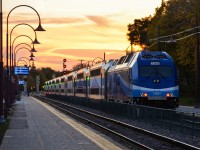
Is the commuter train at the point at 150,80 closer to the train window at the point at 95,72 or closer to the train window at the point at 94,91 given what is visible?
the train window at the point at 95,72

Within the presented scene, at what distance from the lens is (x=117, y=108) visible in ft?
133

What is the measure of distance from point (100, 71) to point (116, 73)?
11.2 metres

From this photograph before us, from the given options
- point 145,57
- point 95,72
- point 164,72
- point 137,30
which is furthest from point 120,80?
point 137,30

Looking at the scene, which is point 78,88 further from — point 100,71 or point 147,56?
point 147,56

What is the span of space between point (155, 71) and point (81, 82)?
3501 cm

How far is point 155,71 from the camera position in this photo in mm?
37812

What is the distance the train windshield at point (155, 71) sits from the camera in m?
37.4

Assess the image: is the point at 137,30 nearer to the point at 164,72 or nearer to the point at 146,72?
the point at 164,72

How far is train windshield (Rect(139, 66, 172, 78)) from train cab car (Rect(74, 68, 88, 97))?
2996 cm

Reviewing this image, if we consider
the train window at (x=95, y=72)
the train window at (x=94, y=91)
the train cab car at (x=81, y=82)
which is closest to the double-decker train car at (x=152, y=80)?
the train window at (x=95, y=72)

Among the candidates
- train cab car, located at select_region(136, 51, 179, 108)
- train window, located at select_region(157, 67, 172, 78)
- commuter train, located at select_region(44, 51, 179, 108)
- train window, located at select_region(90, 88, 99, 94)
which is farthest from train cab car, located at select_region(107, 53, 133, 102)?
train window, located at select_region(90, 88, 99, 94)

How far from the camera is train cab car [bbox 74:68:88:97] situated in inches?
2725

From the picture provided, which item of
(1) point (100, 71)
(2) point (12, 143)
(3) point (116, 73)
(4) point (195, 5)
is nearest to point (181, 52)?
(4) point (195, 5)

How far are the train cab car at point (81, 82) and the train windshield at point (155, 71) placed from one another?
98.3ft
